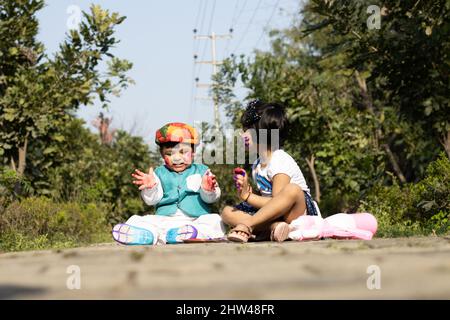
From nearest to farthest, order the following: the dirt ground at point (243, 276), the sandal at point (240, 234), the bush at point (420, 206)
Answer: the dirt ground at point (243, 276)
the sandal at point (240, 234)
the bush at point (420, 206)

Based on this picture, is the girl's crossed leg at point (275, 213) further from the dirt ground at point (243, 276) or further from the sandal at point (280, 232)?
the dirt ground at point (243, 276)

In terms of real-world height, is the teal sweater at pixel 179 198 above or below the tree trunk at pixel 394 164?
below

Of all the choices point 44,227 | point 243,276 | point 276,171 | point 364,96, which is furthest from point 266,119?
point 364,96

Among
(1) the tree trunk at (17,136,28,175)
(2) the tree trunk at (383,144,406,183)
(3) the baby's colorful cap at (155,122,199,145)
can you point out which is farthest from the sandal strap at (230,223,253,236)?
(2) the tree trunk at (383,144,406,183)

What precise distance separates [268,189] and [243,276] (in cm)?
302

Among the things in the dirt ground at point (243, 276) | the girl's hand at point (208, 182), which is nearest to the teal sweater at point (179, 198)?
the girl's hand at point (208, 182)

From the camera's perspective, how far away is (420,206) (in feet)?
25.5

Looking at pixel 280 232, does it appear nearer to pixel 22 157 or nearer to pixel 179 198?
pixel 179 198

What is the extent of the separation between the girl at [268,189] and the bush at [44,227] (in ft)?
6.60

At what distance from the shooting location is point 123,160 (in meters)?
13.5

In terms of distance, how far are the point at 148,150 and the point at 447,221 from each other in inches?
307

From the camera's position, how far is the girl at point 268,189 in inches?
211

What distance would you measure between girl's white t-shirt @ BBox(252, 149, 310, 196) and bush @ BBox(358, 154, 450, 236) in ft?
4.20

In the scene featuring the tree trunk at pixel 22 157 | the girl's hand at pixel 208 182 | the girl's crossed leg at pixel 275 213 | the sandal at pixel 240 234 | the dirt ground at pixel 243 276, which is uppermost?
the tree trunk at pixel 22 157
